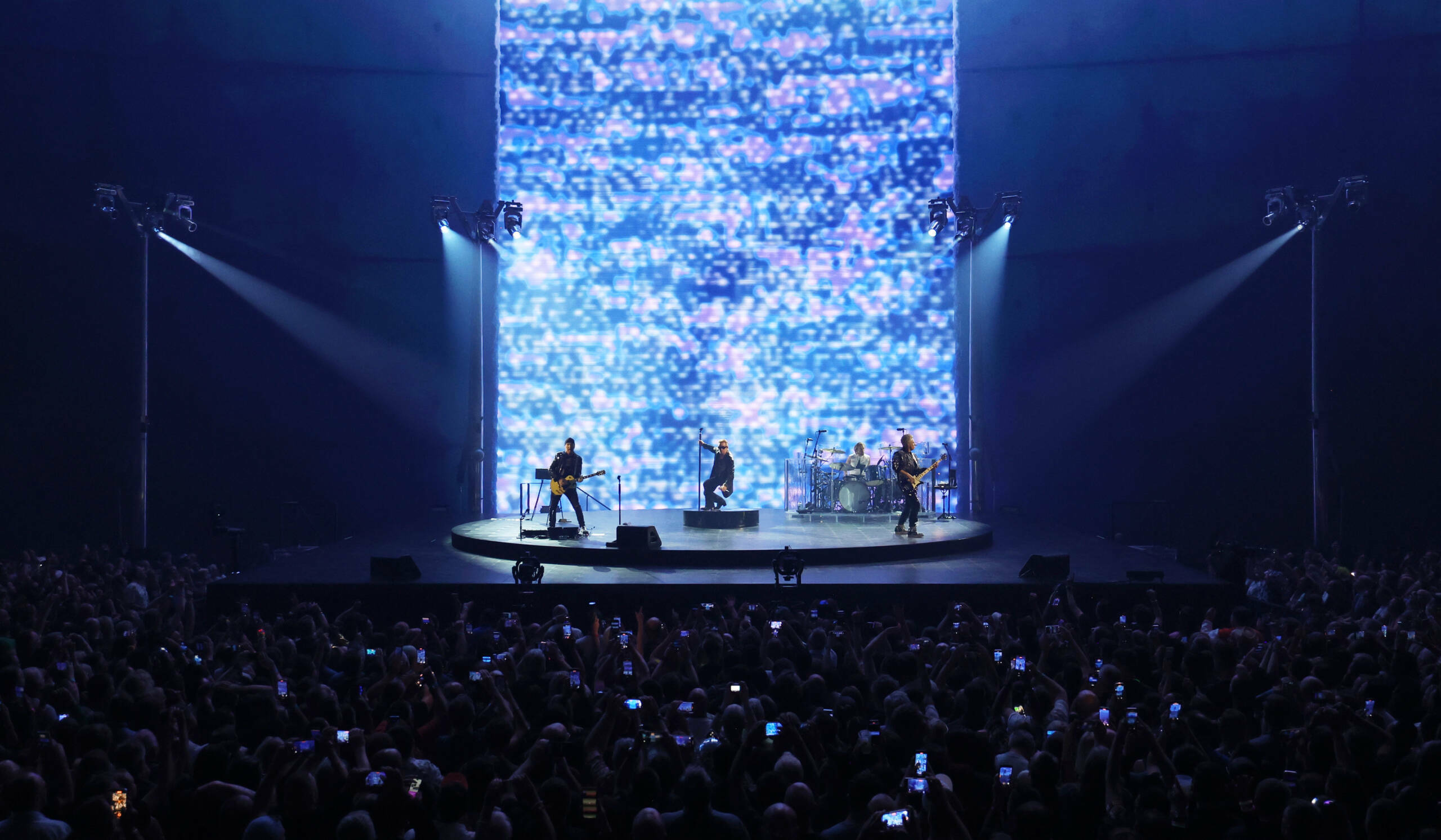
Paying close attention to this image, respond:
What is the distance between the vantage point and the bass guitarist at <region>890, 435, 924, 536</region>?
38.8 ft

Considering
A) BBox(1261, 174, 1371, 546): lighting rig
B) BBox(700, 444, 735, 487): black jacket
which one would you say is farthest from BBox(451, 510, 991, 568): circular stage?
BBox(1261, 174, 1371, 546): lighting rig

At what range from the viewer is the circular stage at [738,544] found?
1027 cm

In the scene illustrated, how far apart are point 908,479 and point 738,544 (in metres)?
2.35

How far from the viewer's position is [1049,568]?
886 cm

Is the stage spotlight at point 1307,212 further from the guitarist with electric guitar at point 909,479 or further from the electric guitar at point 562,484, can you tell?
the electric guitar at point 562,484

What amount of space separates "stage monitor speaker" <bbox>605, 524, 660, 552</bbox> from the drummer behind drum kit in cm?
426

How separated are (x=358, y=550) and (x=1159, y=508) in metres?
11.2

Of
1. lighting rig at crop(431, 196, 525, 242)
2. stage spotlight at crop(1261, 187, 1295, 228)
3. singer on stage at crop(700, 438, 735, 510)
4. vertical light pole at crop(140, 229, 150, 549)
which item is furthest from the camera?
lighting rig at crop(431, 196, 525, 242)

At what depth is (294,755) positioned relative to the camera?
11.2ft

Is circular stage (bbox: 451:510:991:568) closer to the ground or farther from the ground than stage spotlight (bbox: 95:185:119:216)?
closer to the ground

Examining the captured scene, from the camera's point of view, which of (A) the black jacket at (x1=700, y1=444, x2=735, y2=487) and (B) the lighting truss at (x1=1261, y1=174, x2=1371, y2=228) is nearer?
(B) the lighting truss at (x1=1261, y1=174, x2=1371, y2=228)

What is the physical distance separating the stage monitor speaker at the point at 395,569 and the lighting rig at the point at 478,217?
21.5 ft

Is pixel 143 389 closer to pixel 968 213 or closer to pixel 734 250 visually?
pixel 734 250

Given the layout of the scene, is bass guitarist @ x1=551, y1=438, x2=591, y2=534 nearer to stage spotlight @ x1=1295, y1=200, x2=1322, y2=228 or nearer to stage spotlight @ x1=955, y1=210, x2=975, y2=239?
stage spotlight @ x1=955, y1=210, x2=975, y2=239
